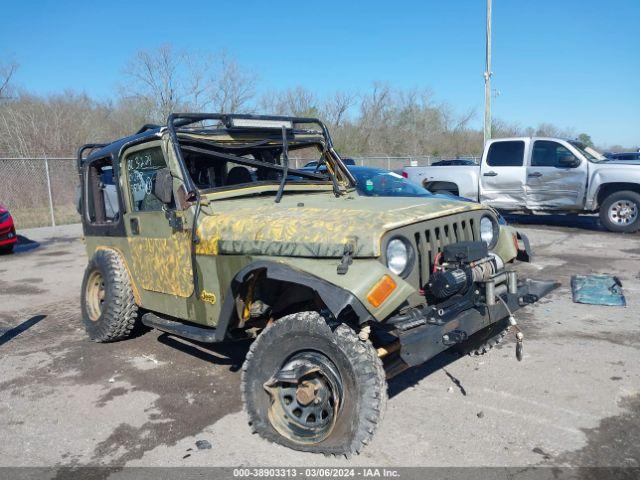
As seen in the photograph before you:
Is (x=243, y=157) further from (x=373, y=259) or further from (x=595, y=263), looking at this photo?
(x=595, y=263)

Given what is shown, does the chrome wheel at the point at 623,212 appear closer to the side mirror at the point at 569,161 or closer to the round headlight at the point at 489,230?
the side mirror at the point at 569,161

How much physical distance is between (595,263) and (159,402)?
6.99 metres

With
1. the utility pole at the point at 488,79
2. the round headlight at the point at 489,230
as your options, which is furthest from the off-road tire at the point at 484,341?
the utility pole at the point at 488,79

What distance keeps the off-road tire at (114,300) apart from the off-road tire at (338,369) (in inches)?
78.5

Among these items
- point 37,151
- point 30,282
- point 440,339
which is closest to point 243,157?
point 440,339

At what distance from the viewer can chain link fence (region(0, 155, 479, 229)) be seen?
636 inches

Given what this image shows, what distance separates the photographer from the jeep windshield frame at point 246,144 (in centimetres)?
412

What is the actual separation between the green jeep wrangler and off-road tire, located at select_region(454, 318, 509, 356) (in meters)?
0.02

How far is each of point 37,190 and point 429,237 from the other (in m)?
16.4

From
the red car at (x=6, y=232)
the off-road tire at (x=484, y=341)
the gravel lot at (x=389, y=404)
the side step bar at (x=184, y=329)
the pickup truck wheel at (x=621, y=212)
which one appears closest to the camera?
the gravel lot at (x=389, y=404)

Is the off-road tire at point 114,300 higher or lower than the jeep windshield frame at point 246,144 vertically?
lower

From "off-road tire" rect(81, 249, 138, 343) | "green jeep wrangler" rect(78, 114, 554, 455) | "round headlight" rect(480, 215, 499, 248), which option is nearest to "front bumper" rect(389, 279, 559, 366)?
"green jeep wrangler" rect(78, 114, 554, 455)

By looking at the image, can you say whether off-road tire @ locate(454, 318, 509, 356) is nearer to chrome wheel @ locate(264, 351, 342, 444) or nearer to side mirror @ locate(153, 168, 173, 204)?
chrome wheel @ locate(264, 351, 342, 444)

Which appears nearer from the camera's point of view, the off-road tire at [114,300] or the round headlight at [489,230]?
the round headlight at [489,230]
